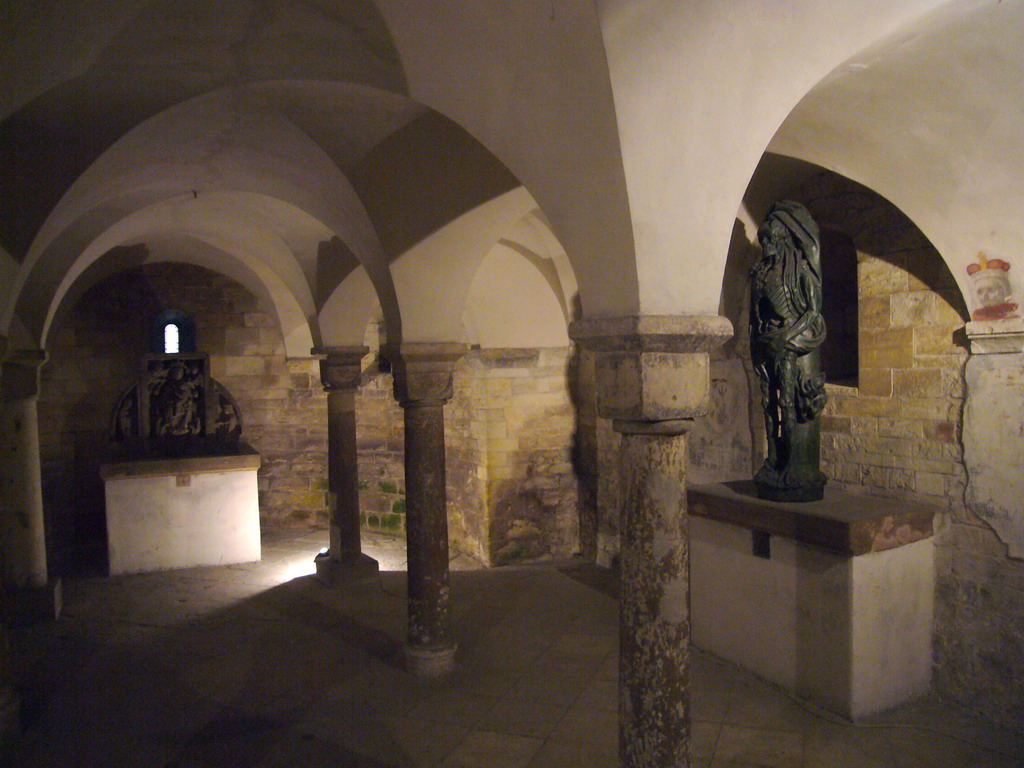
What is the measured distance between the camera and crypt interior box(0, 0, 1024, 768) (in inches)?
109

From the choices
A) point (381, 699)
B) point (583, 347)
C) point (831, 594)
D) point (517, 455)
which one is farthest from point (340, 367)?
point (831, 594)

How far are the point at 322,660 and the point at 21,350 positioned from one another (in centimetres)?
378

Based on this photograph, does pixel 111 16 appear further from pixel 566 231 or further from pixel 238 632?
pixel 238 632

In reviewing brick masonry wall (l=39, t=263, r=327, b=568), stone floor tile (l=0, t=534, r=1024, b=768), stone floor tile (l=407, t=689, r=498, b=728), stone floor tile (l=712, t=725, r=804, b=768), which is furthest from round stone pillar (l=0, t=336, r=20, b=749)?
brick masonry wall (l=39, t=263, r=327, b=568)

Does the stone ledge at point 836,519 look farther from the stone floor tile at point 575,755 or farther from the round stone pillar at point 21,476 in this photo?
the round stone pillar at point 21,476

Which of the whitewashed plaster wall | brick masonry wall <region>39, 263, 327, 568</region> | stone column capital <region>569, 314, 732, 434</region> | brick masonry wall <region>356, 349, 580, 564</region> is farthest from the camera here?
brick masonry wall <region>39, 263, 327, 568</region>

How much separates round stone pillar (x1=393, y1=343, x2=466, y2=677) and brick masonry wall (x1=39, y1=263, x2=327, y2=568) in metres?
6.08

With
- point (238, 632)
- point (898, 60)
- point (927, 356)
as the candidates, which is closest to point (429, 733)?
point (238, 632)

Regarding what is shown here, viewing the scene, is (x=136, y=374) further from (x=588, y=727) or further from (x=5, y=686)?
(x=588, y=727)

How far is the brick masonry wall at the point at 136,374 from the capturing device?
9531 mm

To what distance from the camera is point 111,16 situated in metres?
3.12

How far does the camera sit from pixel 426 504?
4.91 m

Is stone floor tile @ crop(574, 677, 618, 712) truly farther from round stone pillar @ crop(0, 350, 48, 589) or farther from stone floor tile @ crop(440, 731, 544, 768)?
round stone pillar @ crop(0, 350, 48, 589)

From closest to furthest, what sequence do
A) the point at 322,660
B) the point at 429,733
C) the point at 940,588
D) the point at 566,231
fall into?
the point at 566,231 < the point at 429,733 < the point at 940,588 < the point at 322,660
